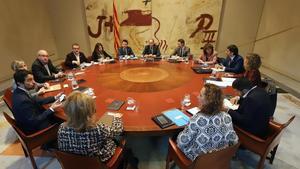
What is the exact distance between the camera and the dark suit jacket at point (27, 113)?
202 cm

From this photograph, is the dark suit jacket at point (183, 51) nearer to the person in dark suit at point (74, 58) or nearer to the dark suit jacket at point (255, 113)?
the person in dark suit at point (74, 58)

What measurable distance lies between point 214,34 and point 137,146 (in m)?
4.51

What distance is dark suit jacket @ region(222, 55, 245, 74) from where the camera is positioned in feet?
11.1

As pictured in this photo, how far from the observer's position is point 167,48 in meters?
5.95

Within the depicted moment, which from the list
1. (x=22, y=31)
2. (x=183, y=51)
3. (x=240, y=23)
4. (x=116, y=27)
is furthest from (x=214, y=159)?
(x=22, y=31)

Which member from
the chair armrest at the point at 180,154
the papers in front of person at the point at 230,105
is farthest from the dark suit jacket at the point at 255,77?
the chair armrest at the point at 180,154

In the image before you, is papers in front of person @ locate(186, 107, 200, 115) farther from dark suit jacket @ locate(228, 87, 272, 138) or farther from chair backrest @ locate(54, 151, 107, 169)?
chair backrest @ locate(54, 151, 107, 169)

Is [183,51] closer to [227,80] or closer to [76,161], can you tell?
[227,80]

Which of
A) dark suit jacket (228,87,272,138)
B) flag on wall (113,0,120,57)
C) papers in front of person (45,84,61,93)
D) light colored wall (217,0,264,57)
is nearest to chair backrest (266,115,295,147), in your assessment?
dark suit jacket (228,87,272,138)

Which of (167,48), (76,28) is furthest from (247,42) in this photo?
(76,28)

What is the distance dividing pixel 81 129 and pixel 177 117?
102 centimetres

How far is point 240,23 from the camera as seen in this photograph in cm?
568

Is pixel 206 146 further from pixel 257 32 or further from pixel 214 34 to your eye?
pixel 257 32

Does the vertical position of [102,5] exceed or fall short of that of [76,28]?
it exceeds it
